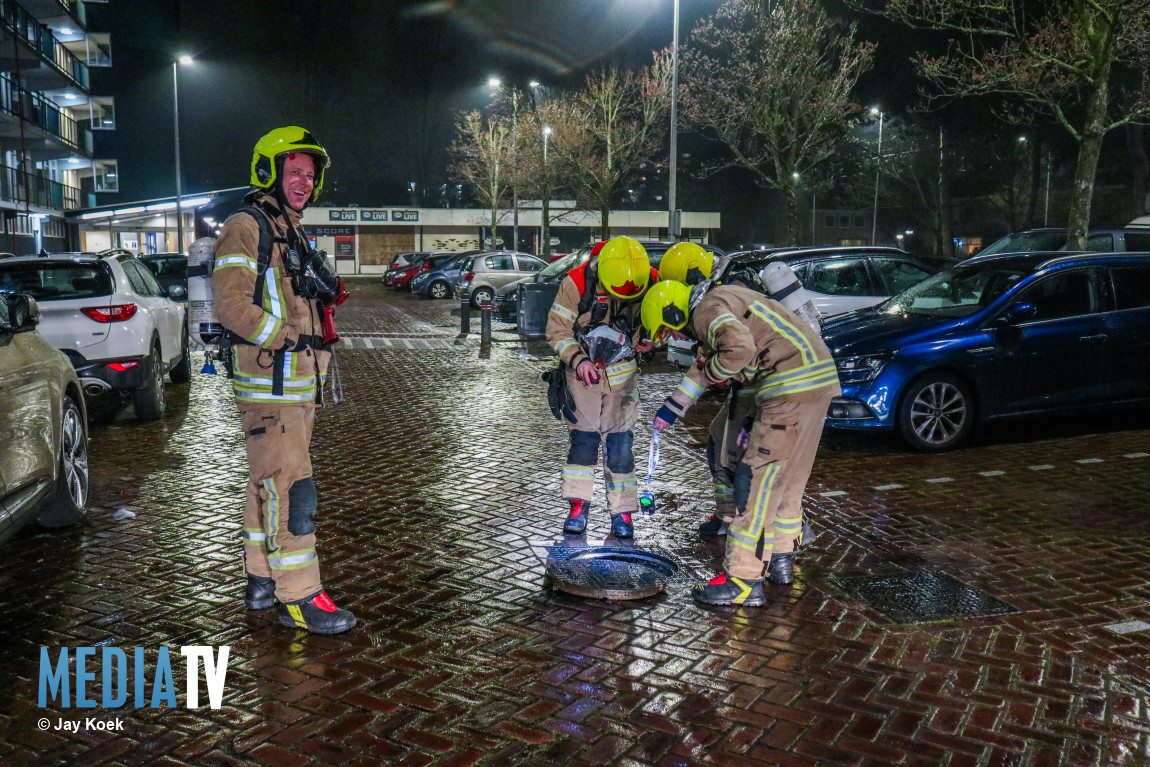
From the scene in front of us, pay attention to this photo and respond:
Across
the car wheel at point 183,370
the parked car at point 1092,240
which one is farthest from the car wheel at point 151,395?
the parked car at point 1092,240

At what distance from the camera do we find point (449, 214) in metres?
60.3

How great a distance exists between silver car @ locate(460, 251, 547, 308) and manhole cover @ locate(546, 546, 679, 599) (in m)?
22.2

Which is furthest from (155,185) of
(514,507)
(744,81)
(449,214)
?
(514,507)

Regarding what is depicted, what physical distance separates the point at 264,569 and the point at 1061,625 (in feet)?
12.6

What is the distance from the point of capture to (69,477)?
594 cm

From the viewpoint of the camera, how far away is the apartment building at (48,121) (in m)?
31.2

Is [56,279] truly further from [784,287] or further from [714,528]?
[784,287]

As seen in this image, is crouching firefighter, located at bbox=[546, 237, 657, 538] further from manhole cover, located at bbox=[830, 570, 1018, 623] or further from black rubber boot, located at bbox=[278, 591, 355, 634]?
black rubber boot, located at bbox=[278, 591, 355, 634]

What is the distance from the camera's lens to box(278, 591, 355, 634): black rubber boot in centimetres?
437

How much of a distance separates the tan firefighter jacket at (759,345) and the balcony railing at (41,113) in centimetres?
3202

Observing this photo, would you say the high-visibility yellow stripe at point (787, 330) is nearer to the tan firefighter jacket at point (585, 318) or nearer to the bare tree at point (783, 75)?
the tan firefighter jacket at point (585, 318)

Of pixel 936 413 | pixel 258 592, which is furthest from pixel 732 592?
pixel 936 413

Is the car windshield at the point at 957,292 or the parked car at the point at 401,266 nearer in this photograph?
the car windshield at the point at 957,292

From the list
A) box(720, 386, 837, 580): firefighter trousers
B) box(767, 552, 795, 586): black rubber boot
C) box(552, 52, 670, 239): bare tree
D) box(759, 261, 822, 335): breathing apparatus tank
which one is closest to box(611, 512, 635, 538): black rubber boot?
box(767, 552, 795, 586): black rubber boot
